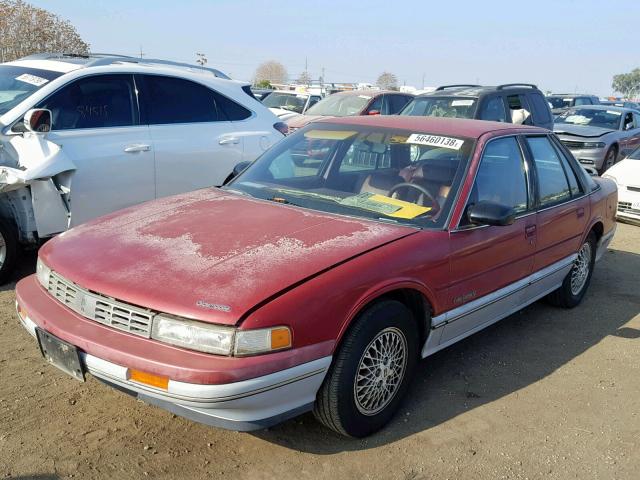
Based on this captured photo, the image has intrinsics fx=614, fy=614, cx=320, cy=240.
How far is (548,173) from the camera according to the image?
4664 millimetres

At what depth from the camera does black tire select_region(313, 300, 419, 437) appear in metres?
2.90

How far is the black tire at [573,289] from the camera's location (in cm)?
519

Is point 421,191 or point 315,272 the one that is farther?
point 421,191

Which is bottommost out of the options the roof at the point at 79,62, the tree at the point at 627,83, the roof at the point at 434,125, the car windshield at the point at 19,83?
the tree at the point at 627,83

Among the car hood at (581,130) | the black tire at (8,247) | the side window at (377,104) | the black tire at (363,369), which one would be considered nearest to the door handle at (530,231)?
the black tire at (363,369)

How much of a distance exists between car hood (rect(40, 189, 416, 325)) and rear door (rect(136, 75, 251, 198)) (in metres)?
2.03

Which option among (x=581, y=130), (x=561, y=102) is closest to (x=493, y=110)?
(x=581, y=130)

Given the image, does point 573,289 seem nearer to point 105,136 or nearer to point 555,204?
point 555,204

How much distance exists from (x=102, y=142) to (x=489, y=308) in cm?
352

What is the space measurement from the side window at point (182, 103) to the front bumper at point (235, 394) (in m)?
3.48

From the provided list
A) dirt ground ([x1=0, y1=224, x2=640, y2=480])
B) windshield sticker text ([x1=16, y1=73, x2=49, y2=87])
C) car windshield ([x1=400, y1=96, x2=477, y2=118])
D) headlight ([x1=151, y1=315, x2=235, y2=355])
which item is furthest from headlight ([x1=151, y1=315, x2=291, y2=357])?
car windshield ([x1=400, y1=96, x2=477, y2=118])

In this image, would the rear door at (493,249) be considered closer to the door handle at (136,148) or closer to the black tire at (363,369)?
the black tire at (363,369)

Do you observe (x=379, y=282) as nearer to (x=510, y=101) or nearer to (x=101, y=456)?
(x=101, y=456)

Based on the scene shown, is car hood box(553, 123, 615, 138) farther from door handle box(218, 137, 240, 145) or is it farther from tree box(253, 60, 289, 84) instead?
tree box(253, 60, 289, 84)
